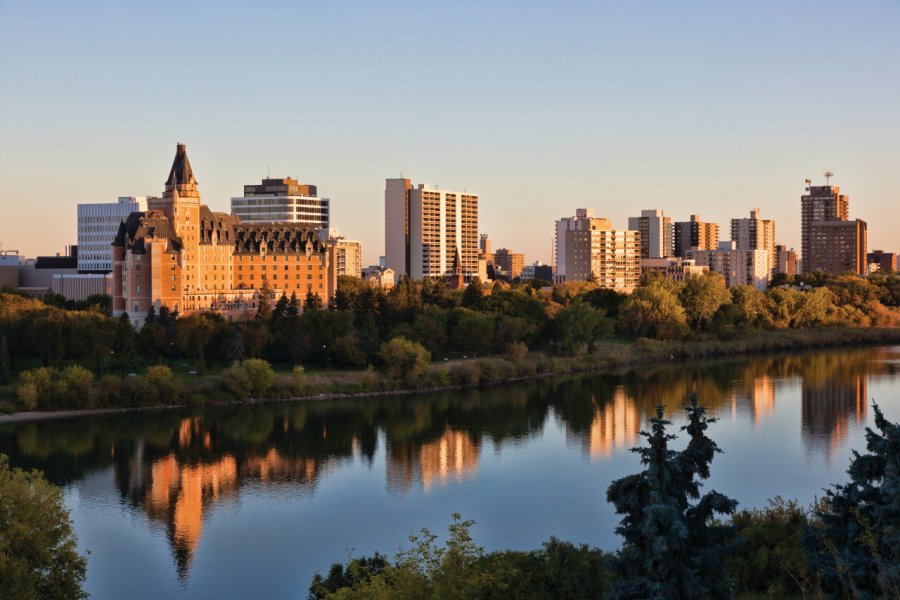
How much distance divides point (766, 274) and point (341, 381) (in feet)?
342

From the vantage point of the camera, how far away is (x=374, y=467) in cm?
3353

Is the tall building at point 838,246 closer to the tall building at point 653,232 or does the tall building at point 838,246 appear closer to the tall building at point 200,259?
the tall building at point 653,232

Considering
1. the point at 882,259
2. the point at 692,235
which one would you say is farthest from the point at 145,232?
the point at 882,259

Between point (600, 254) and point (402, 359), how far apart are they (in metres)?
70.3

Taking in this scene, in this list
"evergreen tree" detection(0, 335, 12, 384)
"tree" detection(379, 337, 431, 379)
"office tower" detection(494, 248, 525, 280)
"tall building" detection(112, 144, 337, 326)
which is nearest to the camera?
"evergreen tree" detection(0, 335, 12, 384)

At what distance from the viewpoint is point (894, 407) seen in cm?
4153

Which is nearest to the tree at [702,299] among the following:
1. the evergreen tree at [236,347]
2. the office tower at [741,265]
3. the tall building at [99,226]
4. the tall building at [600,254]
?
the evergreen tree at [236,347]

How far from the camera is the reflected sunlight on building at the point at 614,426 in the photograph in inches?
1395

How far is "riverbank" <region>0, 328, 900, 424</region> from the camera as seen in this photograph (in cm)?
4347

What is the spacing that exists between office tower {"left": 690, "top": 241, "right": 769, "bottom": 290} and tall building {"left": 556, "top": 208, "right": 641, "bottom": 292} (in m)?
21.9

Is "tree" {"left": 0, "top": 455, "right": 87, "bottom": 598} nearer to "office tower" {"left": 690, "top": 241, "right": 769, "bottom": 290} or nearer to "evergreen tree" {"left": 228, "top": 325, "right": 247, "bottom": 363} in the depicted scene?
"evergreen tree" {"left": 228, "top": 325, "right": 247, "bottom": 363}

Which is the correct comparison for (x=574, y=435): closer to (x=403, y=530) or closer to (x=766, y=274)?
(x=403, y=530)

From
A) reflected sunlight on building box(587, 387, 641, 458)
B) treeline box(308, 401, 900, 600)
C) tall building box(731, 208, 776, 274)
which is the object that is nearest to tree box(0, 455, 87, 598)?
treeline box(308, 401, 900, 600)

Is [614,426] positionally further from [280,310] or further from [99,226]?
[99,226]
